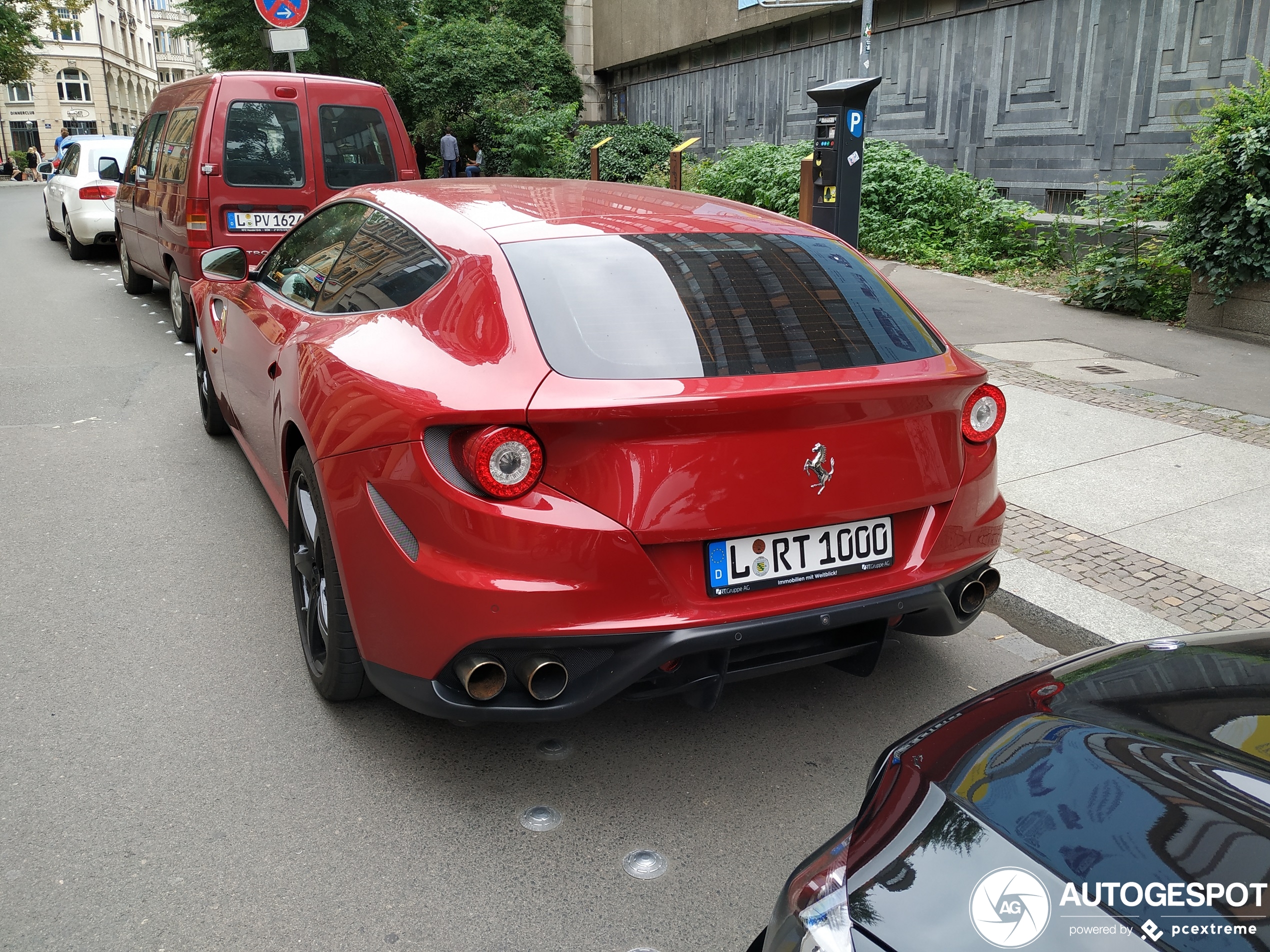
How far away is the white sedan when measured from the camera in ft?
46.1

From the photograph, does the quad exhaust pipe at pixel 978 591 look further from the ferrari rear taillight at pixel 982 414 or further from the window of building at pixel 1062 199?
the window of building at pixel 1062 199

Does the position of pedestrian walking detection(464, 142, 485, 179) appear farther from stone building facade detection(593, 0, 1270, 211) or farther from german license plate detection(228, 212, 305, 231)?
german license plate detection(228, 212, 305, 231)

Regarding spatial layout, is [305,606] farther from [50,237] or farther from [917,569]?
[50,237]

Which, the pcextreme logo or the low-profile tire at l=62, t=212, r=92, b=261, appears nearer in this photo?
the pcextreme logo

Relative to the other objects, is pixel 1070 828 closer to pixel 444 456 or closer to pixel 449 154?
pixel 444 456

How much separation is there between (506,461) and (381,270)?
Answer: 4.32 ft

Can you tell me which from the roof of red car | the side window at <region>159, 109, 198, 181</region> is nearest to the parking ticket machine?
the roof of red car

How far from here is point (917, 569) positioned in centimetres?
297

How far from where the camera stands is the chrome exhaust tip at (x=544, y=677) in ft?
8.57

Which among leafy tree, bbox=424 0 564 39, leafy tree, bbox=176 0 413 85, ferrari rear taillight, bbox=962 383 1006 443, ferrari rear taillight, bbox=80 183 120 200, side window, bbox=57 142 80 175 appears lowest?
ferrari rear taillight, bbox=962 383 1006 443

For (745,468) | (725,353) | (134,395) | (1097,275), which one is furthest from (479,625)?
(1097,275)

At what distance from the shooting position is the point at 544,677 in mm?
2643

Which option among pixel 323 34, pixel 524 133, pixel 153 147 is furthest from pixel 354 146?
pixel 323 34

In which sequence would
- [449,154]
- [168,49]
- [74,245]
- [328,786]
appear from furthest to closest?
[168,49] → [449,154] → [74,245] → [328,786]
